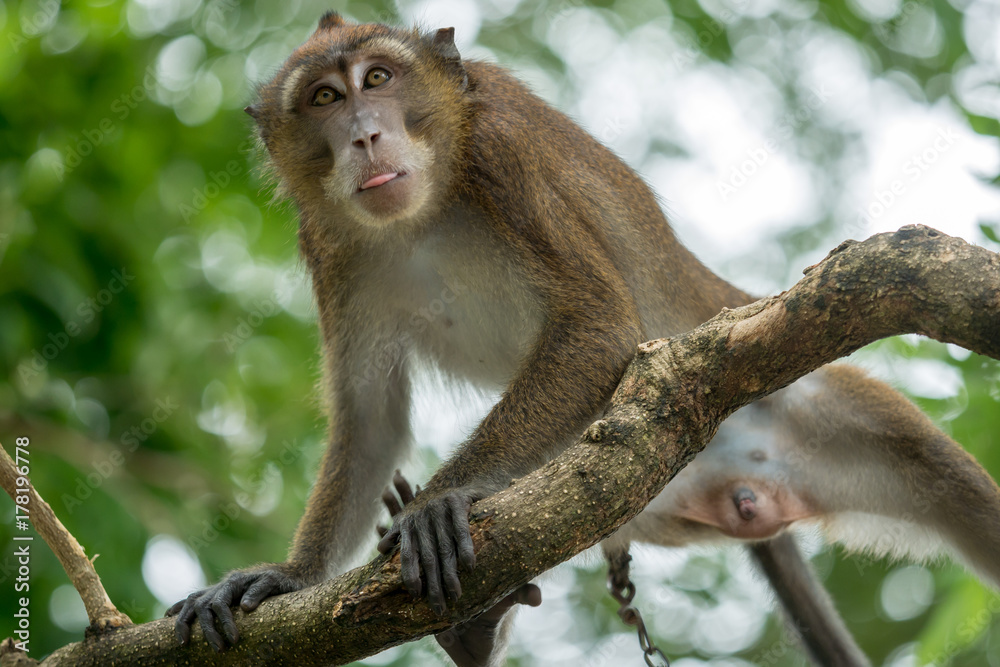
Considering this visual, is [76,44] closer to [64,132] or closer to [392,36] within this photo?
[64,132]

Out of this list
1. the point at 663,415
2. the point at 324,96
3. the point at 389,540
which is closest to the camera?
the point at 663,415

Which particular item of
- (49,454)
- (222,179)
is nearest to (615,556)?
(49,454)

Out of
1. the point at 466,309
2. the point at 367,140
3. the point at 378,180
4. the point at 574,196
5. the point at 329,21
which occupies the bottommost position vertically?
the point at 466,309

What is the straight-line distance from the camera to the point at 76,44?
25.0 feet

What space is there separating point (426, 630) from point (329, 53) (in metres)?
3.74

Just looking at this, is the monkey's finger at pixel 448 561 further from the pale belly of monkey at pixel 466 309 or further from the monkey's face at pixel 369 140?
the monkey's face at pixel 369 140

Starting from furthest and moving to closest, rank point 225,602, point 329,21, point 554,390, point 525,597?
point 329,21 < point 554,390 < point 525,597 < point 225,602

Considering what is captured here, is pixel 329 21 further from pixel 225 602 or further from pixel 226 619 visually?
pixel 226 619

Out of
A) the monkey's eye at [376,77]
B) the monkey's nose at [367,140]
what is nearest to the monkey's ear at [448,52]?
the monkey's eye at [376,77]

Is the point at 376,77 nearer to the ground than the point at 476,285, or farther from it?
farther from it

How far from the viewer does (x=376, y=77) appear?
587cm

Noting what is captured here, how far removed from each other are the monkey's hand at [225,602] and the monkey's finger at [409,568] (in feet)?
3.42

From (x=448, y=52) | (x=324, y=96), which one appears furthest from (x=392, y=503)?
(x=448, y=52)

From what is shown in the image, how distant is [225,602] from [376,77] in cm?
338
